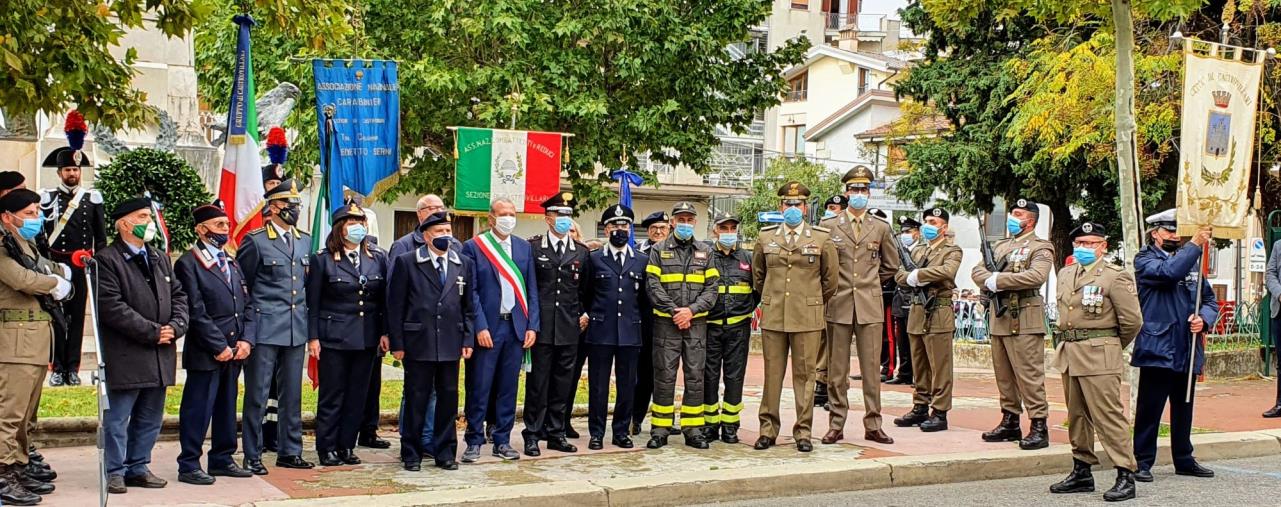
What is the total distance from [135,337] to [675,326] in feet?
14.0

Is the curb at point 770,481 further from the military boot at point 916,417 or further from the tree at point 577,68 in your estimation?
the tree at point 577,68

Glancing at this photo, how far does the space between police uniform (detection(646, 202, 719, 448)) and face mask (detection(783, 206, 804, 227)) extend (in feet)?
2.28

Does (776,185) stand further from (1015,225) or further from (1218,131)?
(1015,225)

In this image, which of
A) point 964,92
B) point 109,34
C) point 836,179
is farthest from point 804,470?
point 836,179

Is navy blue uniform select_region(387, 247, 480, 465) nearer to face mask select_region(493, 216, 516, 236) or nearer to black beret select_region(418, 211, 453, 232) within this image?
black beret select_region(418, 211, 453, 232)

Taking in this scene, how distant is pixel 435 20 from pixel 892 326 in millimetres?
9598

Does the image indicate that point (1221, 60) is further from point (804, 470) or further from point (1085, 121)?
point (1085, 121)

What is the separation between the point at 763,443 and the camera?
36.0 feet

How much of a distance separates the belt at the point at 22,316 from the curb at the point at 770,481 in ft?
5.77

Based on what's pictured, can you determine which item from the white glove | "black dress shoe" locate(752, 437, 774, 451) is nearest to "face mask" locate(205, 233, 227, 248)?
the white glove

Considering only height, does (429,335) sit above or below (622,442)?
above

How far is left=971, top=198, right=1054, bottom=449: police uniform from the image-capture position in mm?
11125

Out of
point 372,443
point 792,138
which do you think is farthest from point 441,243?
point 792,138

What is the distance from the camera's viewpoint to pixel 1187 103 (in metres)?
11.2
